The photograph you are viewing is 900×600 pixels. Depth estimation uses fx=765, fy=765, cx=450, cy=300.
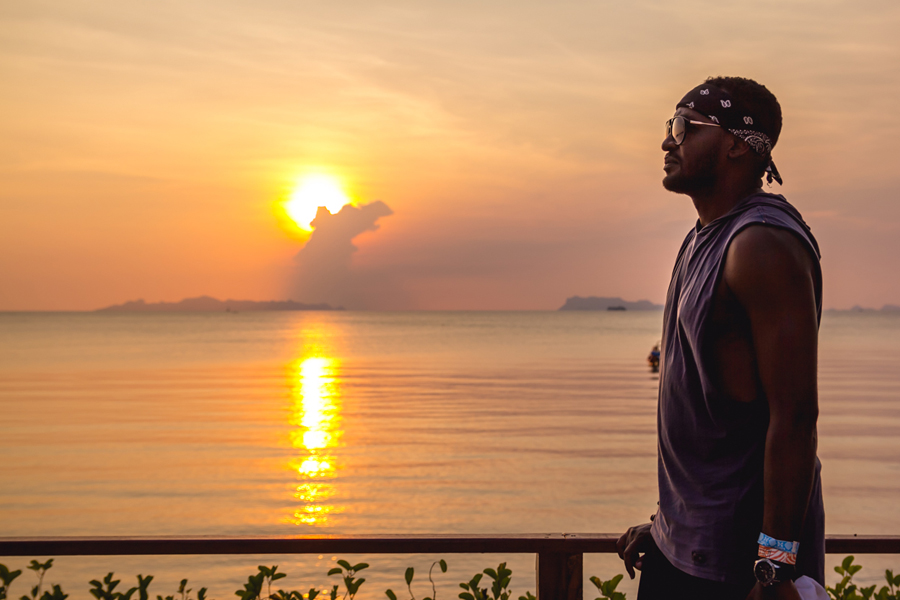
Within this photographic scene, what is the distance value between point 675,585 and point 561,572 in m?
0.80

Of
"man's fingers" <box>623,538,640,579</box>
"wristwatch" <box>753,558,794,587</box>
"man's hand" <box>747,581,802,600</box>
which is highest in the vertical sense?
"man's fingers" <box>623,538,640,579</box>

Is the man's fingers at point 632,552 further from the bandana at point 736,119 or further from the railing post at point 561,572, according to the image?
the bandana at point 736,119

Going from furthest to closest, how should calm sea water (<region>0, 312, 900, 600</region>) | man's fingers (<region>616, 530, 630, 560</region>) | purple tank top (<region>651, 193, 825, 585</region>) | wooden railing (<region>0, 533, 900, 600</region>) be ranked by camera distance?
calm sea water (<region>0, 312, 900, 600</region>)
wooden railing (<region>0, 533, 900, 600</region>)
man's fingers (<region>616, 530, 630, 560</region>)
purple tank top (<region>651, 193, 825, 585</region>)

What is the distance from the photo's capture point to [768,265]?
1902 millimetres

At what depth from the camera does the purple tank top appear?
199 cm

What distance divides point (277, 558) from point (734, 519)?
10.1 meters

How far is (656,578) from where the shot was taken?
2275mm

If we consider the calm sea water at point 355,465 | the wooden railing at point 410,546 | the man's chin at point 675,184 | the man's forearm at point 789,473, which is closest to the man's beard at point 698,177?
the man's chin at point 675,184

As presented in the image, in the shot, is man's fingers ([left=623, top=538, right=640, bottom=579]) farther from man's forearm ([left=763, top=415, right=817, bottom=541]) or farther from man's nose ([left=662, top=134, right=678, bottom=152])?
man's nose ([left=662, top=134, right=678, bottom=152])

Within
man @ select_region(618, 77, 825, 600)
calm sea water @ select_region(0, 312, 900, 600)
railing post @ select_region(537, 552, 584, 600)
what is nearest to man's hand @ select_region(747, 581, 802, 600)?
man @ select_region(618, 77, 825, 600)

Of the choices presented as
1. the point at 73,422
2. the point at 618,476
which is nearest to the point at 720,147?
the point at 618,476

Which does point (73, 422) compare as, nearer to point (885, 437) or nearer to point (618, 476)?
point (618, 476)

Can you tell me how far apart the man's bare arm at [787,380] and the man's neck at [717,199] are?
1.22ft

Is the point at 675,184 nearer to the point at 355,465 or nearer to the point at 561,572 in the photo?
the point at 561,572
